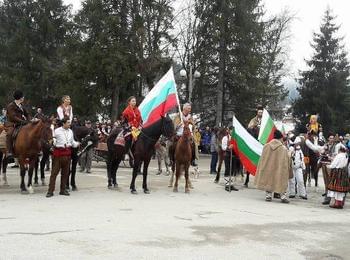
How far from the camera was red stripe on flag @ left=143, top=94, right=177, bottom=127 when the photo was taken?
1441 centimetres

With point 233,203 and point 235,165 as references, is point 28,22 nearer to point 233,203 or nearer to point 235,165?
point 235,165

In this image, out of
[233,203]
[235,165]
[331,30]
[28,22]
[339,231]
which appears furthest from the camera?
[331,30]

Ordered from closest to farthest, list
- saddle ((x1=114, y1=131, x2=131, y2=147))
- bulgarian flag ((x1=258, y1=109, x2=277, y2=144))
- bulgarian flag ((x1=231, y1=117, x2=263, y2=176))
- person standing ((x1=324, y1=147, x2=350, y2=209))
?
1. person standing ((x1=324, y1=147, x2=350, y2=209))
2. saddle ((x1=114, y1=131, x2=131, y2=147))
3. bulgarian flag ((x1=231, y1=117, x2=263, y2=176))
4. bulgarian flag ((x1=258, y1=109, x2=277, y2=144))

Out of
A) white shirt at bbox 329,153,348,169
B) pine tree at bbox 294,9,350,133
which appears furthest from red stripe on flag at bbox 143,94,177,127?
pine tree at bbox 294,9,350,133

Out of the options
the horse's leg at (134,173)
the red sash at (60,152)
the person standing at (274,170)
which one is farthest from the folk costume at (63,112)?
the person standing at (274,170)

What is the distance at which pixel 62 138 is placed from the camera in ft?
42.5

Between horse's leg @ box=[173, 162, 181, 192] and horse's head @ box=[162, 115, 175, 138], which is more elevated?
horse's head @ box=[162, 115, 175, 138]

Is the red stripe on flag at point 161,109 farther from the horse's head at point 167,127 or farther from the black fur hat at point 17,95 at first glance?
the black fur hat at point 17,95

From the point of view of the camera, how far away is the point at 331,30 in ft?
161

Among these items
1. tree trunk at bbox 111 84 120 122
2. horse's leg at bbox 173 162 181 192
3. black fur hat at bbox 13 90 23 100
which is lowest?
horse's leg at bbox 173 162 181 192

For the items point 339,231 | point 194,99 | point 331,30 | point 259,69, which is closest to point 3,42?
point 194,99

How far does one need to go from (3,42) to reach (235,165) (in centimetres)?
3581

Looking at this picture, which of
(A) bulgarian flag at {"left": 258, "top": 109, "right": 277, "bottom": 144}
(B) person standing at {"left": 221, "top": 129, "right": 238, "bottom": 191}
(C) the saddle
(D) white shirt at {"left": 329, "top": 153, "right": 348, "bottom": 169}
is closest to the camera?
(D) white shirt at {"left": 329, "top": 153, "right": 348, "bottom": 169}

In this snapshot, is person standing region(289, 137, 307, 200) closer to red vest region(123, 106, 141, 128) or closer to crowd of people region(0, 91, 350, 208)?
crowd of people region(0, 91, 350, 208)
